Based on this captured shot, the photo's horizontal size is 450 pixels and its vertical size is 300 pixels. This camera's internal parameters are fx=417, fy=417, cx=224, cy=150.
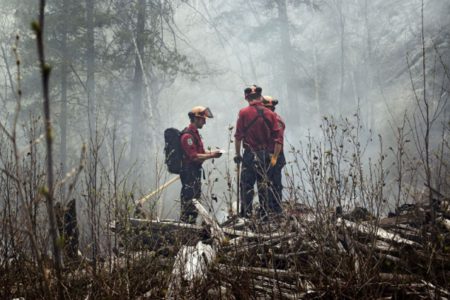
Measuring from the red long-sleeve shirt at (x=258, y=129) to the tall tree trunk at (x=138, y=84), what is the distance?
9201 millimetres

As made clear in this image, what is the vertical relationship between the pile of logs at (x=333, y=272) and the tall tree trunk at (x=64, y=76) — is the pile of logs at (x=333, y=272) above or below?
below

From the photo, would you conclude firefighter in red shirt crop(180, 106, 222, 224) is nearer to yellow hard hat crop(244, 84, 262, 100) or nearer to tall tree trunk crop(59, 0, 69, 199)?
yellow hard hat crop(244, 84, 262, 100)

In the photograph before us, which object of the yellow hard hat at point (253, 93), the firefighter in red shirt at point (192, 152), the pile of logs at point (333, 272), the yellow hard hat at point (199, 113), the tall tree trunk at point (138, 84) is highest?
the tall tree trunk at point (138, 84)

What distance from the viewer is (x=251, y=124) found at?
21.5ft

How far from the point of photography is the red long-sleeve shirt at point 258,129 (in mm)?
6582

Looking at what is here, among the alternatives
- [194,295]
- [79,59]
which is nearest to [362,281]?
[194,295]

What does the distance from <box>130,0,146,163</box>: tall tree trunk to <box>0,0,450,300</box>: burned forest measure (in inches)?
2.2

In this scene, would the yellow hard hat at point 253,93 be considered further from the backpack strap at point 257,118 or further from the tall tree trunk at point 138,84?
the tall tree trunk at point 138,84

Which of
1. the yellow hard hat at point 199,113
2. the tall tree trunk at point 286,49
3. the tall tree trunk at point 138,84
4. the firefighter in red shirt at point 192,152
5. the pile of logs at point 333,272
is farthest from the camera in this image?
the tall tree trunk at point 286,49

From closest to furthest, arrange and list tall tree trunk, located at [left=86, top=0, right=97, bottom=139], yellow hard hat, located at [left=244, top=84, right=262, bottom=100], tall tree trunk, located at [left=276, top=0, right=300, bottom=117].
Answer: yellow hard hat, located at [left=244, top=84, right=262, bottom=100]
tall tree trunk, located at [left=86, top=0, right=97, bottom=139]
tall tree trunk, located at [left=276, top=0, right=300, bottom=117]

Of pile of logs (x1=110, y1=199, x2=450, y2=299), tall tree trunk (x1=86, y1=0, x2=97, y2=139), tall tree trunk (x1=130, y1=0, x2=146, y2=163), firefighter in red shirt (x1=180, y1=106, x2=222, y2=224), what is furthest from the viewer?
tall tree trunk (x1=86, y1=0, x2=97, y2=139)

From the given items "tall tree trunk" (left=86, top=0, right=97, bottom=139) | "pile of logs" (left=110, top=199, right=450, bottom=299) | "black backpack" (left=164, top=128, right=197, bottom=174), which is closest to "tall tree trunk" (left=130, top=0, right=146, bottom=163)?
"tall tree trunk" (left=86, top=0, right=97, bottom=139)

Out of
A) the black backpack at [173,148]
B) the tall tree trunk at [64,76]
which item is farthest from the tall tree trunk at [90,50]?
the black backpack at [173,148]

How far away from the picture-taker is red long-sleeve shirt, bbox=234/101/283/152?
658 centimetres
